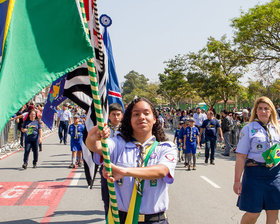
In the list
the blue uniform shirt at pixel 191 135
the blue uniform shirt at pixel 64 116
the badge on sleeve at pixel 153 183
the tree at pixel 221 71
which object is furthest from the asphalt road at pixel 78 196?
the tree at pixel 221 71

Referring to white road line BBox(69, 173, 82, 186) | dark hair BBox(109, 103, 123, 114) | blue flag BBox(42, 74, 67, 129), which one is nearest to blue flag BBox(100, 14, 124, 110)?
dark hair BBox(109, 103, 123, 114)

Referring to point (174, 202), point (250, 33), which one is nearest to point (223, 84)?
point (250, 33)

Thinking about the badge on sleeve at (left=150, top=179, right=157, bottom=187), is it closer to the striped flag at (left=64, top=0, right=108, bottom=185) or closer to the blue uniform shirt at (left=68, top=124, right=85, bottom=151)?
the striped flag at (left=64, top=0, right=108, bottom=185)

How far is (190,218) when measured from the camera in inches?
227

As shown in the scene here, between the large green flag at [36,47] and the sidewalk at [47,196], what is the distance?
4015 millimetres

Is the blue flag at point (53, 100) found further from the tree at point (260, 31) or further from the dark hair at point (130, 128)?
the tree at point (260, 31)

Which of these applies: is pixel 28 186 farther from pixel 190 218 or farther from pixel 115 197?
pixel 115 197

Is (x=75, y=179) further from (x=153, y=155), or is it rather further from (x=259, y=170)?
(x=153, y=155)

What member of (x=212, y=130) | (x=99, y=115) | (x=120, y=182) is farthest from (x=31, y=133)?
(x=99, y=115)

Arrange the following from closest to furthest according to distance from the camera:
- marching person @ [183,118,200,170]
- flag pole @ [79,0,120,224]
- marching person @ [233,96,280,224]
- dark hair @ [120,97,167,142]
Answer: flag pole @ [79,0,120,224]
dark hair @ [120,97,167,142]
marching person @ [233,96,280,224]
marching person @ [183,118,200,170]

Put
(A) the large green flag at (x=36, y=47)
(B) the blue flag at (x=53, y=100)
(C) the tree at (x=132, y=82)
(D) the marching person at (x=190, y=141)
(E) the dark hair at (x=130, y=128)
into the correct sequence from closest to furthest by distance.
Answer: (A) the large green flag at (x=36, y=47) → (E) the dark hair at (x=130, y=128) → (B) the blue flag at (x=53, y=100) → (D) the marching person at (x=190, y=141) → (C) the tree at (x=132, y=82)

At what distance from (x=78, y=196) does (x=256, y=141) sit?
452cm

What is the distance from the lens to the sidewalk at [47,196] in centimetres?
588

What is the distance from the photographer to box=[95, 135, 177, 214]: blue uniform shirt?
8.71ft
